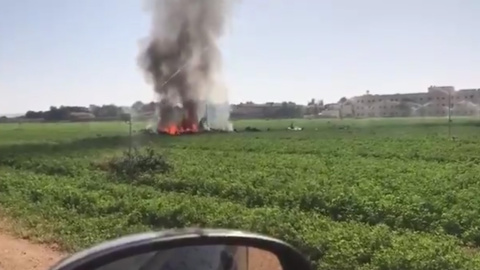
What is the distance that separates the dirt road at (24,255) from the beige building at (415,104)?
98937 mm

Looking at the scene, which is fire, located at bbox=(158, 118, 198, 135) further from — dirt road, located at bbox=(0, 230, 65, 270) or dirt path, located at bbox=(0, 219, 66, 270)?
dirt road, located at bbox=(0, 230, 65, 270)

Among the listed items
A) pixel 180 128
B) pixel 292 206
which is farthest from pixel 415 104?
pixel 292 206

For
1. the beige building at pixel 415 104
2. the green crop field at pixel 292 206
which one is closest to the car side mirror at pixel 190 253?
the green crop field at pixel 292 206

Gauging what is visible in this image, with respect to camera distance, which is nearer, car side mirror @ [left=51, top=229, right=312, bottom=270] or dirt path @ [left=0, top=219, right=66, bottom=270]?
car side mirror @ [left=51, top=229, right=312, bottom=270]

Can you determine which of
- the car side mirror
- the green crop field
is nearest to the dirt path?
the green crop field

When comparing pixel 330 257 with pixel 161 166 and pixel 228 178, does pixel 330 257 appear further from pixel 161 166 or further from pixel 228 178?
pixel 161 166

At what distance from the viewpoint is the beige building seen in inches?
4183

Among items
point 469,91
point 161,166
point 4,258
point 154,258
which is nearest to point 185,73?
point 161,166

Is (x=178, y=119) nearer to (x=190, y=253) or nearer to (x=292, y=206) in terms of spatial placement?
(x=292, y=206)

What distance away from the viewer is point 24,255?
9367mm

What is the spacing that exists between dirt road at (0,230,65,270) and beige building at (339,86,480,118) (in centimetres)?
9894

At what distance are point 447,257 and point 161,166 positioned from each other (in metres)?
14.1

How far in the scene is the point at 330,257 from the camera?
805cm

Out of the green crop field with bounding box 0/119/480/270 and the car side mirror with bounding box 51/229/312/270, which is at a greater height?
the car side mirror with bounding box 51/229/312/270
